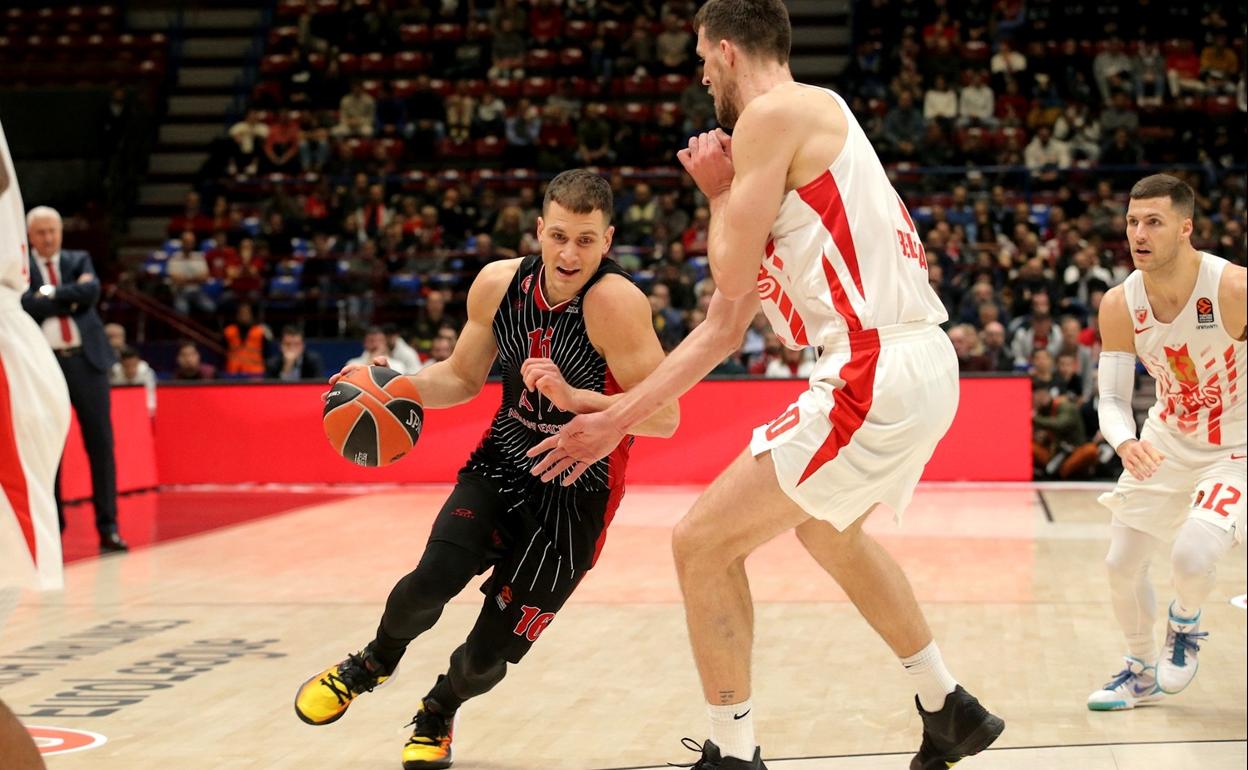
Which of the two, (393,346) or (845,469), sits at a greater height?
(845,469)

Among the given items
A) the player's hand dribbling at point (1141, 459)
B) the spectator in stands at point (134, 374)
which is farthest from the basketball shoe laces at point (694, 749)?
the spectator in stands at point (134, 374)

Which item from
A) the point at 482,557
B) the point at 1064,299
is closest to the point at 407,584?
the point at 482,557

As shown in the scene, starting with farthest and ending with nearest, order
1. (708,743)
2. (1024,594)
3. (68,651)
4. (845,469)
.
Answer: (1024,594) → (68,651) → (708,743) → (845,469)

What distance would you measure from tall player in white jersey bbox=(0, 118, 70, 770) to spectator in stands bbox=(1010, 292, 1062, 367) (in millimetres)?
12190

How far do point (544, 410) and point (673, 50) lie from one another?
17113 millimetres

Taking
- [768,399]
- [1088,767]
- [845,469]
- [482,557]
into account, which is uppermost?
[845,469]

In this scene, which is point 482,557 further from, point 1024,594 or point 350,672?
point 1024,594

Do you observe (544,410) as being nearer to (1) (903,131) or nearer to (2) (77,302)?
(2) (77,302)

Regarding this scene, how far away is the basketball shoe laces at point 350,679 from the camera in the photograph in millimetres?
4477

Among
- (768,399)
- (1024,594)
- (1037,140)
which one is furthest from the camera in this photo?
(1037,140)

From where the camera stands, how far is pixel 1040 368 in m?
13.8

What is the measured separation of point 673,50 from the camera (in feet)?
69.3

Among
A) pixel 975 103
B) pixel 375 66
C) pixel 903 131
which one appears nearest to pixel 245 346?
pixel 375 66

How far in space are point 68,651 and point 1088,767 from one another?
429 centimetres
